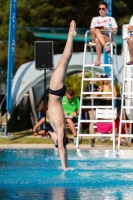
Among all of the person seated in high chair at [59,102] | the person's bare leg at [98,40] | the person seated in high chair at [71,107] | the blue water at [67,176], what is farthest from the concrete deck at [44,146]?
the person seated in high chair at [59,102]

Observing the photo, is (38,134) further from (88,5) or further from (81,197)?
(88,5)

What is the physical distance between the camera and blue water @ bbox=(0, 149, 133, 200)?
8.44 meters

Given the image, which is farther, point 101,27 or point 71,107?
point 71,107

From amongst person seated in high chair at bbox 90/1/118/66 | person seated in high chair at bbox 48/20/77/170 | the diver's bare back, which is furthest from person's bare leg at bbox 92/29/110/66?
the diver's bare back

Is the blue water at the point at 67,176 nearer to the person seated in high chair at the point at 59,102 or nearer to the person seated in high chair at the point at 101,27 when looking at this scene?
the person seated in high chair at the point at 59,102

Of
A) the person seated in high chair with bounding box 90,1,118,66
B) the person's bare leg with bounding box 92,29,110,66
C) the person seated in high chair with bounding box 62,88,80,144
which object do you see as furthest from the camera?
the person seated in high chair with bounding box 62,88,80,144

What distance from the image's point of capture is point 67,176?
33.0 ft

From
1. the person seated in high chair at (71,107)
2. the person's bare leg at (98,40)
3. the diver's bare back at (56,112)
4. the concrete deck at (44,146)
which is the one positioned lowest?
the concrete deck at (44,146)

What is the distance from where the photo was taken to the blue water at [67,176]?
8.44 meters

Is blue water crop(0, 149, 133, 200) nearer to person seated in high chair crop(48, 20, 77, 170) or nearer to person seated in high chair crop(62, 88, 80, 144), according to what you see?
person seated in high chair crop(48, 20, 77, 170)

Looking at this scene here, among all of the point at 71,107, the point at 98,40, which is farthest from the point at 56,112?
the point at 71,107

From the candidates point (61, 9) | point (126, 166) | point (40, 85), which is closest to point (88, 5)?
point (61, 9)

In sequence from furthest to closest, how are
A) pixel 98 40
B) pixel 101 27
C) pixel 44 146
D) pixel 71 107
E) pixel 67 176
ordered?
pixel 71 107
pixel 44 146
pixel 101 27
pixel 98 40
pixel 67 176

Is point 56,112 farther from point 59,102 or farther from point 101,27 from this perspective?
point 101,27
